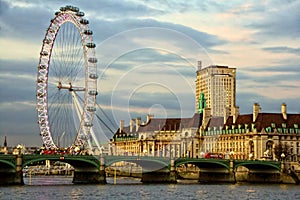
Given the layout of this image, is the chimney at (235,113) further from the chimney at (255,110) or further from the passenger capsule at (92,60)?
the passenger capsule at (92,60)

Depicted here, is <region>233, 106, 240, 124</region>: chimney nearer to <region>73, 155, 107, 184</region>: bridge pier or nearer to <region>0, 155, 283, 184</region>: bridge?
<region>0, 155, 283, 184</region>: bridge

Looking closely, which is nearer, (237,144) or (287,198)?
(287,198)

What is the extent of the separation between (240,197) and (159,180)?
3125 centimetres

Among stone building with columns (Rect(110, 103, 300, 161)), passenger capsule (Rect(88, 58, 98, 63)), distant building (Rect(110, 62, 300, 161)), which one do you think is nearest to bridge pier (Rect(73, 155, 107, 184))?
passenger capsule (Rect(88, 58, 98, 63))

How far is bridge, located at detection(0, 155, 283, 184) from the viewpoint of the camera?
10158cm

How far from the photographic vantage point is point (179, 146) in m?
174

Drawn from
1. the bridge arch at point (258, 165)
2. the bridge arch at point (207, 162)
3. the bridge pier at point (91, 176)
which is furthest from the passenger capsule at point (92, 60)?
the bridge arch at point (258, 165)

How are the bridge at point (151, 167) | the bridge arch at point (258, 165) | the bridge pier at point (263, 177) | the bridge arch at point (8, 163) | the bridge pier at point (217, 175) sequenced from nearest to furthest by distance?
1. the bridge arch at point (8, 163)
2. the bridge at point (151, 167)
3. the bridge pier at point (217, 175)
4. the bridge arch at point (258, 165)
5. the bridge pier at point (263, 177)

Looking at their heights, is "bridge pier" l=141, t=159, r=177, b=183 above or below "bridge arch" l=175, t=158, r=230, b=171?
below

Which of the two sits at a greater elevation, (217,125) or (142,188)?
(217,125)

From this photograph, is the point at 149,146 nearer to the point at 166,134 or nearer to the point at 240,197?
the point at 166,134

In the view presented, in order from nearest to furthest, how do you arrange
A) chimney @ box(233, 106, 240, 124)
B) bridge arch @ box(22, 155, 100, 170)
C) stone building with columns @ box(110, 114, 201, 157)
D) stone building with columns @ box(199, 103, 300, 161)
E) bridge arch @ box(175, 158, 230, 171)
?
bridge arch @ box(22, 155, 100, 170), bridge arch @ box(175, 158, 230, 171), stone building with columns @ box(199, 103, 300, 161), chimney @ box(233, 106, 240, 124), stone building with columns @ box(110, 114, 201, 157)

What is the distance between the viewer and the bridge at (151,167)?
333 ft

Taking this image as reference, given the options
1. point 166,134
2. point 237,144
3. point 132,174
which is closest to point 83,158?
point 132,174
